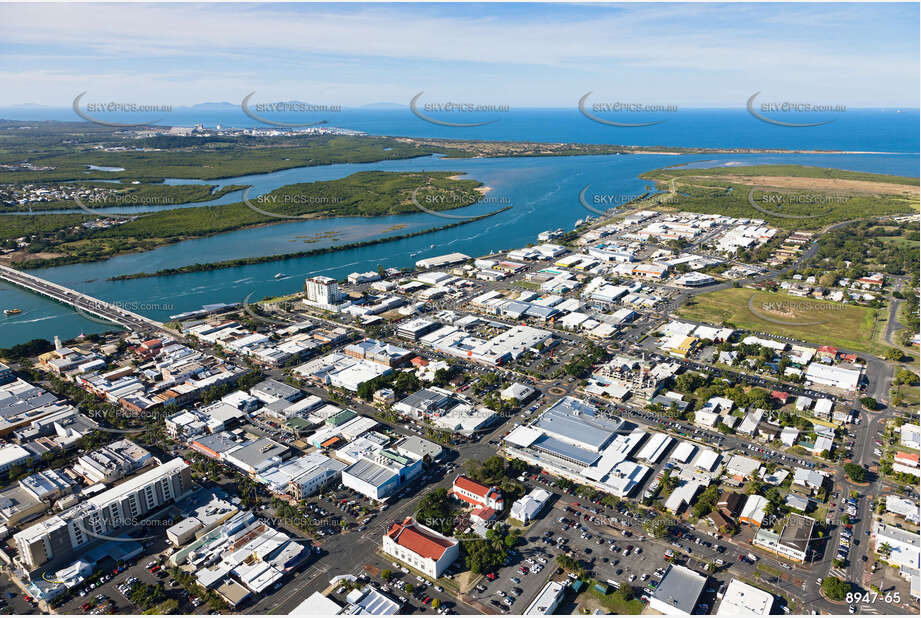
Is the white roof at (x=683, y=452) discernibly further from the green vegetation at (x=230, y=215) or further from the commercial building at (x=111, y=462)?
the green vegetation at (x=230, y=215)

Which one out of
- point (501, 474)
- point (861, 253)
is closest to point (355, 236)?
point (501, 474)

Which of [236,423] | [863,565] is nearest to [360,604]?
[236,423]

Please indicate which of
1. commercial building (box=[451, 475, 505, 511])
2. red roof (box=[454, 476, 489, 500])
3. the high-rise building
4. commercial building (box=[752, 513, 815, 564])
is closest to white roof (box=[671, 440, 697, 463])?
commercial building (box=[752, 513, 815, 564])

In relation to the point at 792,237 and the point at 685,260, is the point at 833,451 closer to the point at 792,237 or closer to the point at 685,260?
the point at 685,260

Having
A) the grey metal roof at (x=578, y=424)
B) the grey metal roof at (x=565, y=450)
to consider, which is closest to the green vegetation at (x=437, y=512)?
the grey metal roof at (x=565, y=450)

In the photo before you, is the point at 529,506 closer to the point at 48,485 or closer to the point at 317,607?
the point at 317,607

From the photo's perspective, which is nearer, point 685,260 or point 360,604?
point 360,604
